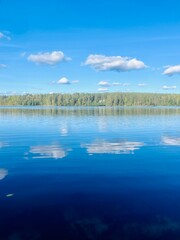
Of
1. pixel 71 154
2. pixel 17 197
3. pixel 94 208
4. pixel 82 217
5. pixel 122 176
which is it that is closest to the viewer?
pixel 82 217

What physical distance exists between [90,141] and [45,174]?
1476cm

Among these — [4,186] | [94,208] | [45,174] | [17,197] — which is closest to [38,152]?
[45,174]

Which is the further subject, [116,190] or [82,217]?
[116,190]

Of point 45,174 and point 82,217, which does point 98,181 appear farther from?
point 82,217

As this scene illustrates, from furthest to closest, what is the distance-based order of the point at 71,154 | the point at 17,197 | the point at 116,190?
the point at 71,154 → the point at 116,190 → the point at 17,197

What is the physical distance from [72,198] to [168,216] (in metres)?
4.49

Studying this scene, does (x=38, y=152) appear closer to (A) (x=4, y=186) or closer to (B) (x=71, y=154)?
(B) (x=71, y=154)

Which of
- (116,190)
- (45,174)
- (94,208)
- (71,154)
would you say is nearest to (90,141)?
(71,154)

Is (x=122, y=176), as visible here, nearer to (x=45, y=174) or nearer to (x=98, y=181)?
(x=98, y=181)

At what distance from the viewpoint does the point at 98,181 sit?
16.5 metres

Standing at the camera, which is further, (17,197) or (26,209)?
(17,197)

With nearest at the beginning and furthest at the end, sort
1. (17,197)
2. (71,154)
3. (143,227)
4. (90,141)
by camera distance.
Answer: (143,227) < (17,197) < (71,154) < (90,141)

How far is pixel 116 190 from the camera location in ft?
49.0


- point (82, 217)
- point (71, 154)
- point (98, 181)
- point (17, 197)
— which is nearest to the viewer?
point (82, 217)
